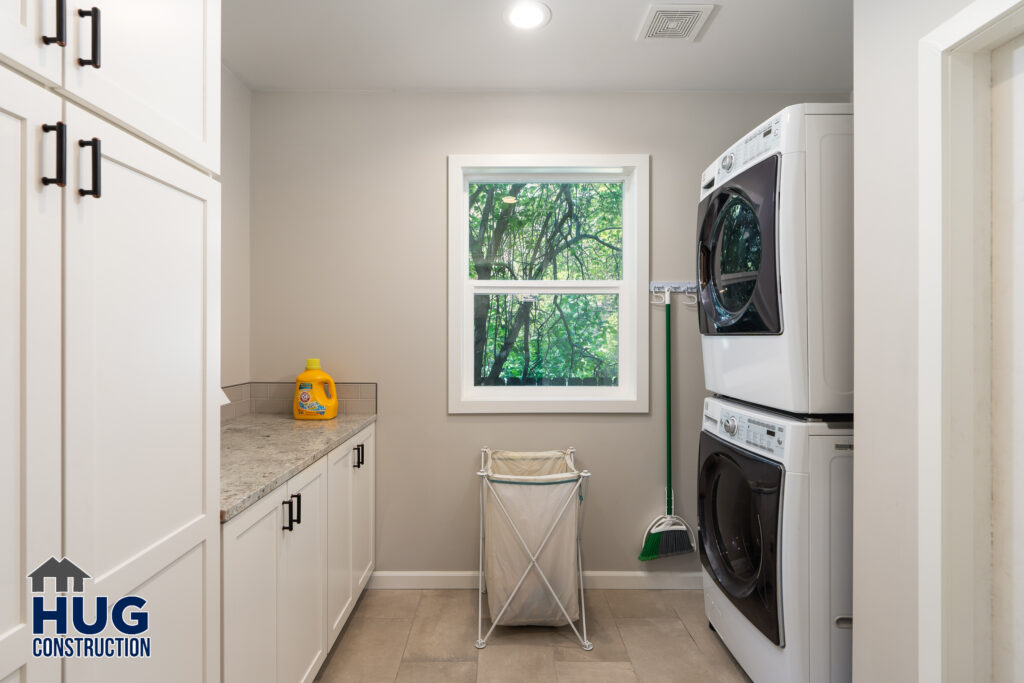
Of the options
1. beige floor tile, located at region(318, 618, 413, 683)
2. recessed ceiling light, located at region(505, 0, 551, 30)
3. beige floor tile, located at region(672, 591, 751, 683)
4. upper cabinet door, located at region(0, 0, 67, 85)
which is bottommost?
beige floor tile, located at region(672, 591, 751, 683)

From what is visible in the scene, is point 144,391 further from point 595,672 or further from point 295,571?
point 595,672

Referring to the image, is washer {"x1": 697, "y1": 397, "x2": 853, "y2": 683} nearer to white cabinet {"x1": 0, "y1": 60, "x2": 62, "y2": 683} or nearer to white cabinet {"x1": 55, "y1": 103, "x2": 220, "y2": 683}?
white cabinet {"x1": 55, "y1": 103, "x2": 220, "y2": 683}

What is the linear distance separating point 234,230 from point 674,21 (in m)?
2.12

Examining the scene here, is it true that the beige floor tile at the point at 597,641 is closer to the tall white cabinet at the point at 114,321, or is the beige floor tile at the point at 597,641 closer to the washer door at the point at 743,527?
the washer door at the point at 743,527

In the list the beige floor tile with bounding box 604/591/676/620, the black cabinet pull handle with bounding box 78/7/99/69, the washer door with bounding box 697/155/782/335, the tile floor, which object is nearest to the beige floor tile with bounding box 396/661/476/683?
the tile floor

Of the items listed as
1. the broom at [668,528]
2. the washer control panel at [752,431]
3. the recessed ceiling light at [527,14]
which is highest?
the recessed ceiling light at [527,14]

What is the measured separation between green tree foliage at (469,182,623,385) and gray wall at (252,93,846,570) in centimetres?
24

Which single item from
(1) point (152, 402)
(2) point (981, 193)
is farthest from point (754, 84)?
(1) point (152, 402)

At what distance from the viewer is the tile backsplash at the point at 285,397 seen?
2650 millimetres

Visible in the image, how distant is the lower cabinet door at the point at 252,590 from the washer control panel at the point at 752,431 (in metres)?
1.48

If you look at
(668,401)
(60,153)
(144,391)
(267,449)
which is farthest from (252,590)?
(668,401)

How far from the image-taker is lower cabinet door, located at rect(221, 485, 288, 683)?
123 centimetres

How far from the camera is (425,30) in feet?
7.04

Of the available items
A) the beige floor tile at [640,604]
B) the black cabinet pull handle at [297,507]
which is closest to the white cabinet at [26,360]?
the black cabinet pull handle at [297,507]
